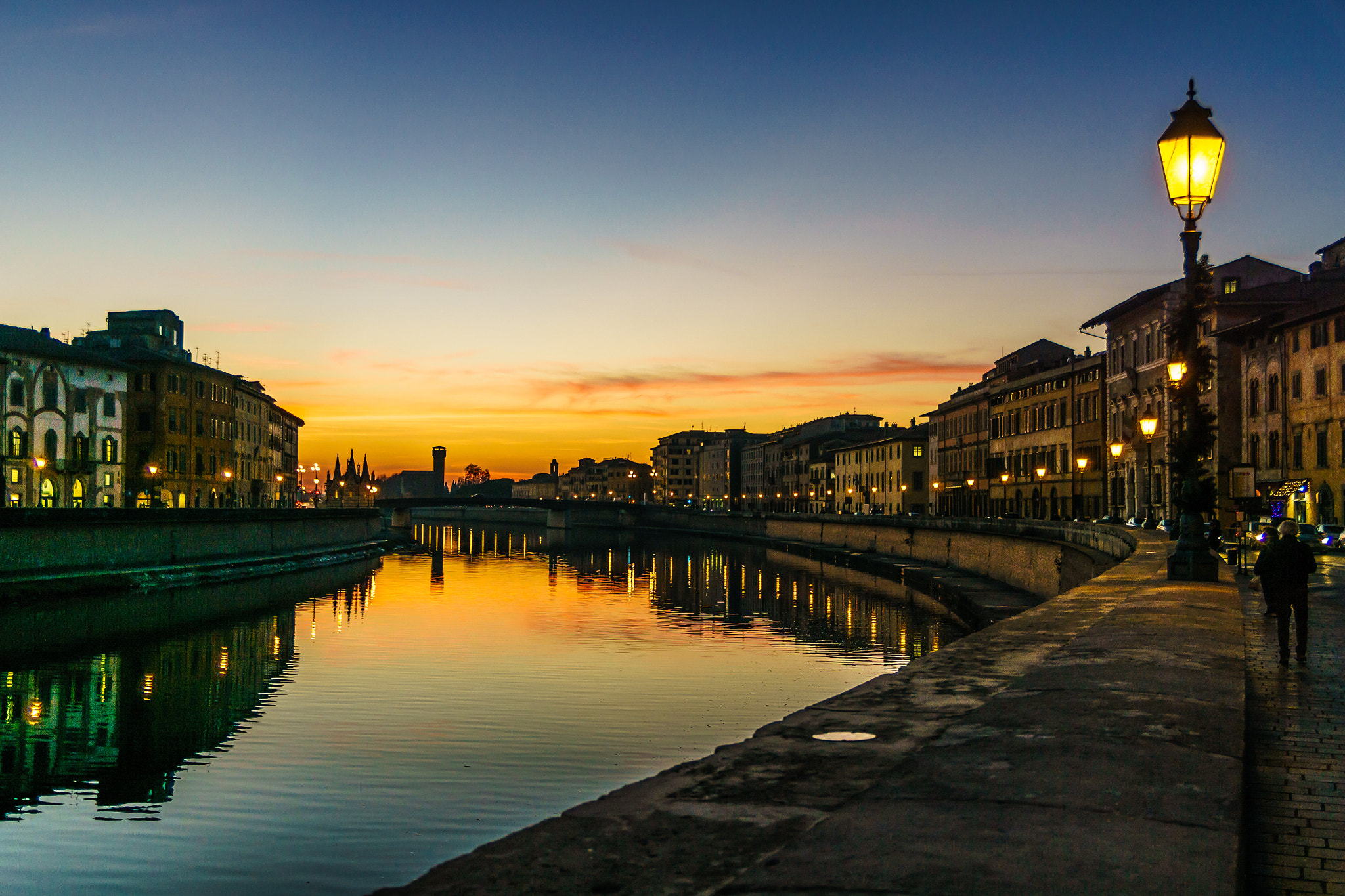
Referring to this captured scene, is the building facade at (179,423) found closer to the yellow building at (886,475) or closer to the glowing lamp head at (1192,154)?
the yellow building at (886,475)

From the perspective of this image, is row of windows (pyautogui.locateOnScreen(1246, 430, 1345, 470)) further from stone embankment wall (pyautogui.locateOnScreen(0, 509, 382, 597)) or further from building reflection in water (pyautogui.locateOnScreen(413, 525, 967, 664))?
stone embankment wall (pyautogui.locateOnScreen(0, 509, 382, 597))

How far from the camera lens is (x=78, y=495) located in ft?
260

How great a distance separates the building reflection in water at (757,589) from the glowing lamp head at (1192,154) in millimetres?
17507

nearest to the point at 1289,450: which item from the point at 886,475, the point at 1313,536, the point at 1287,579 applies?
the point at 1313,536

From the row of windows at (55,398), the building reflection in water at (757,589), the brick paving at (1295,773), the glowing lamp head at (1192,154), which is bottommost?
the building reflection in water at (757,589)

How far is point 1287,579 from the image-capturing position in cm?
1252

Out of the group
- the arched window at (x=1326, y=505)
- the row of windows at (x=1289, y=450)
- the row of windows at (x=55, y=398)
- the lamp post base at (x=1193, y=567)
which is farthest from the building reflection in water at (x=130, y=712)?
the arched window at (x=1326, y=505)

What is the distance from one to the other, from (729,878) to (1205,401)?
65.2 m

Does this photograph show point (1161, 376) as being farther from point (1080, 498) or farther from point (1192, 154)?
point (1192, 154)

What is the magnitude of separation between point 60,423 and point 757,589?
1915 inches

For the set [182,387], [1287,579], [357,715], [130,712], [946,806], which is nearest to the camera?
[946,806]

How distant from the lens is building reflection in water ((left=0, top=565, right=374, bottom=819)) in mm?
19750

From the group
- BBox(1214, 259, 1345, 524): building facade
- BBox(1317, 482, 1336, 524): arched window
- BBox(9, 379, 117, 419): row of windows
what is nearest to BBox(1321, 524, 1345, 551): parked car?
BBox(1214, 259, 1345, 524): building facade

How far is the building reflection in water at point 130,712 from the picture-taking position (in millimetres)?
19750
